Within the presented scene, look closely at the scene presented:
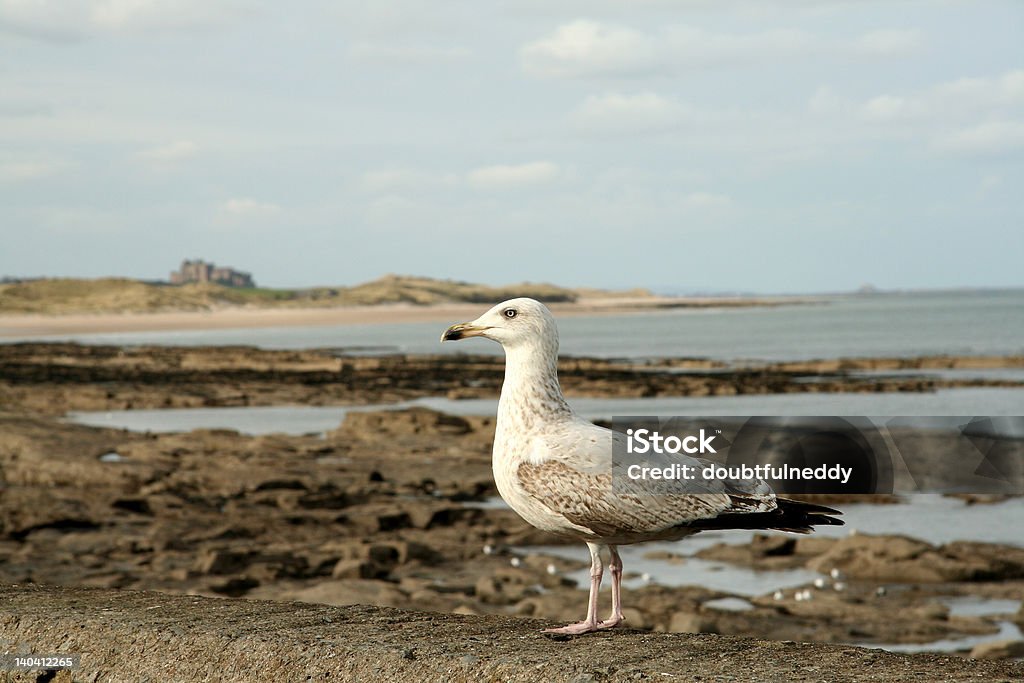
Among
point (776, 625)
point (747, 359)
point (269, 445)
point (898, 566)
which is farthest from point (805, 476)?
point (747, 359)

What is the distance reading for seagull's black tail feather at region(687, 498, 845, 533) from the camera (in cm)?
371

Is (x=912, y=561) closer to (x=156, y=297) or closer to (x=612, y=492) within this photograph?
(x=612, y=492)

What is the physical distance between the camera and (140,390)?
38.0m

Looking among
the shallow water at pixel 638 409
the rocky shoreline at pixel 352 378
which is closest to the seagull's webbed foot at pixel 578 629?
the shallow water at pixel 638 409

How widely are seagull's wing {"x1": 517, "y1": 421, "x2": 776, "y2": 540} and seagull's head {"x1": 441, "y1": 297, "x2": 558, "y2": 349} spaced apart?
0.35 meters

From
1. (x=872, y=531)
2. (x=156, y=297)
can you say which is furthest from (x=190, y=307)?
(x=872, y=531)

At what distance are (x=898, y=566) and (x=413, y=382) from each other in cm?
3229

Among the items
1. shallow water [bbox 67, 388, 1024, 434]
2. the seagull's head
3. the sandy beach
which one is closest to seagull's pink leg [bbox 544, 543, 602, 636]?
the seagull's head

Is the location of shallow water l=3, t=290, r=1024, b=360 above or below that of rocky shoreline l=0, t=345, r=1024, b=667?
above

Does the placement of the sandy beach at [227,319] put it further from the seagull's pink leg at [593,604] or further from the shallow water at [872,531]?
the seagull's pink leg at [593,604]

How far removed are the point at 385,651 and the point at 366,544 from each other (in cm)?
1005

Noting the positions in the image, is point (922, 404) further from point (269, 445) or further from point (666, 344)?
point (666, 344)

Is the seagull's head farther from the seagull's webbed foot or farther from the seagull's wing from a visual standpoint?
the seagull's webbed foot

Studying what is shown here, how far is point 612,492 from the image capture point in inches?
151
